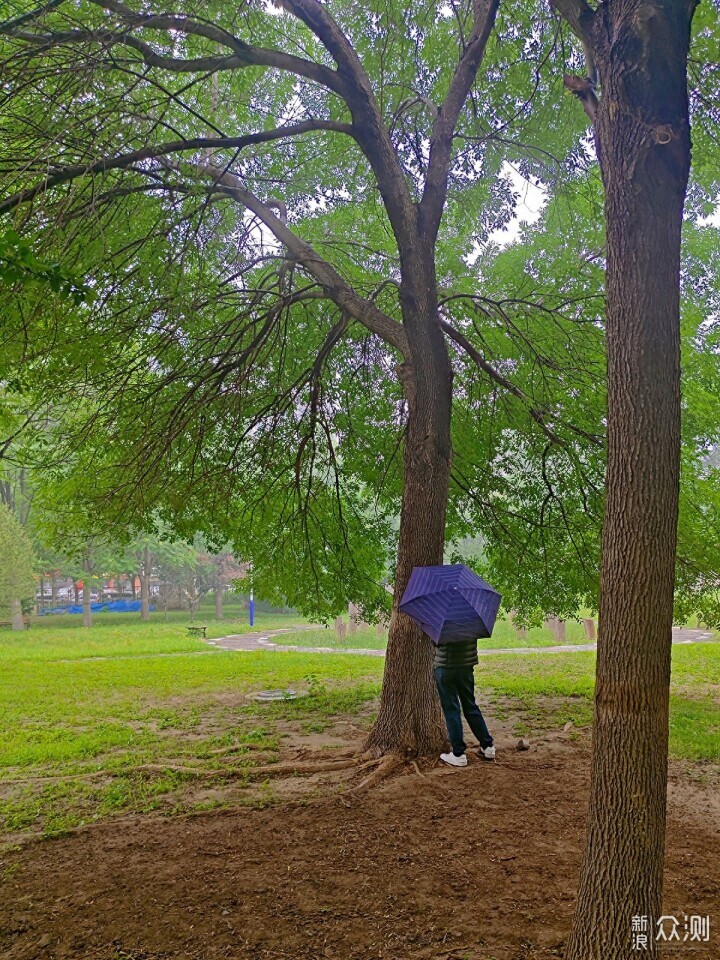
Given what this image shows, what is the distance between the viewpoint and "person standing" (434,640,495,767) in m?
5.44

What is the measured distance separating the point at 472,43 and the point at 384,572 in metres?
6.39

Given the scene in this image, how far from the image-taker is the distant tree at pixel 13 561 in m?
25.1

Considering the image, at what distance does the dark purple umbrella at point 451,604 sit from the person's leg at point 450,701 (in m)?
0.40

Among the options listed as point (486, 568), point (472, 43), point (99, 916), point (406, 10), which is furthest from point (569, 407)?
point (99, 916)

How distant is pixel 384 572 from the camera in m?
9.55

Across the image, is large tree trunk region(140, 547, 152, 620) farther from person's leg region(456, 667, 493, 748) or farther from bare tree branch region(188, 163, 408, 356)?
person's leg region(456, 667, 493, 748)

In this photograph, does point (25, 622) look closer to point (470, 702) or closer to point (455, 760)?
point (455, 760)

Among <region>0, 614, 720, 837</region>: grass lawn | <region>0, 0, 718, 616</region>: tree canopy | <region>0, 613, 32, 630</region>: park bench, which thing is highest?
<region>0, 0, 718, 616</region>: tree canopy

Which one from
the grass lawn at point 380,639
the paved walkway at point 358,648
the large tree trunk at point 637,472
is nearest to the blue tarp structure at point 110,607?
the paved walkway at point 358,648

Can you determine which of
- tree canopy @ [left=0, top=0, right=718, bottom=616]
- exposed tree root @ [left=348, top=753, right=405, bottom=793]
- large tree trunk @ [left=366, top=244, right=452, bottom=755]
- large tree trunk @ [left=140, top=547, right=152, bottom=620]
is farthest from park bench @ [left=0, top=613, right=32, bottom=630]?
exposed tree root @ [left=348, top=753, right=405, bottom=793]

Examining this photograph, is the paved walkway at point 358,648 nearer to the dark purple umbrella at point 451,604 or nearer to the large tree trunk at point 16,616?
the large tree trunk at point 16,616

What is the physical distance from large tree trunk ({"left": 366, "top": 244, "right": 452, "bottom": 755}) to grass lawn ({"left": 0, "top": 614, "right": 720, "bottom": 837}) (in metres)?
1.30

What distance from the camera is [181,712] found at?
1005cm

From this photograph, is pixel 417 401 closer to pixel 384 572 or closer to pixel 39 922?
pixel 384 572
